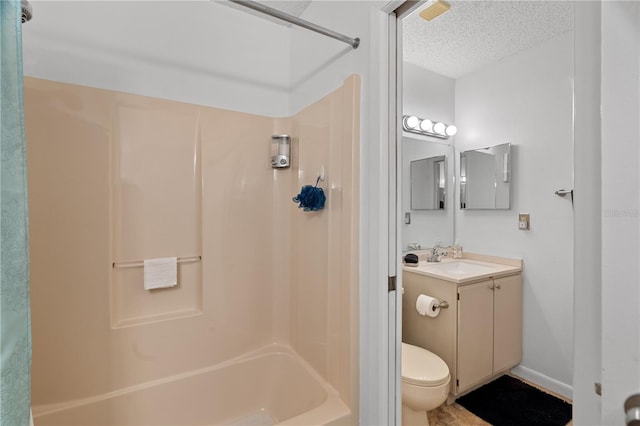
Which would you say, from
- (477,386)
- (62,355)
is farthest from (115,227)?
(477,386)

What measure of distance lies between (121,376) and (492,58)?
11.4 feet

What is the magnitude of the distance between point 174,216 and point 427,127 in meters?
2.19

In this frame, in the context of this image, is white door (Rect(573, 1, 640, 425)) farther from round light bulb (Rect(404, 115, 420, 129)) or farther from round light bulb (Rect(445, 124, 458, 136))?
round light bulb (Rect(445, 124, 458, 136))

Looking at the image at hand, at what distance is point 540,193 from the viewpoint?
91.0 inches

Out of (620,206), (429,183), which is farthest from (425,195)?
(620,206)

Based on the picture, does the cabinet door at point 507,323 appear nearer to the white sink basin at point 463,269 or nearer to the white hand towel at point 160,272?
the white sink basin at point 463,269

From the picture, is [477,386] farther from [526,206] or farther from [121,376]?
[121,376]

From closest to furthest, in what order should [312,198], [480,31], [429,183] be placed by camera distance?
[312,198], [480,31], [429,183]

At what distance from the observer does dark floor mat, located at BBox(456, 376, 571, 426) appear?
1919mm

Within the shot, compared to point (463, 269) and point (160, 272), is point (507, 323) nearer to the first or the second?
point (463, 269)

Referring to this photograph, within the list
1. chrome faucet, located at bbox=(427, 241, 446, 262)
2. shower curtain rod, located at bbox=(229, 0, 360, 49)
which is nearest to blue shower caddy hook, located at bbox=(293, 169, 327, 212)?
shower curtain rod, located at bbox=(229, 0, 360, 49)

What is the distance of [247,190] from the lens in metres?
1.89

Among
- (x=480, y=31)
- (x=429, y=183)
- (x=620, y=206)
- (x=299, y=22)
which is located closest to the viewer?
(x=620, y=206)

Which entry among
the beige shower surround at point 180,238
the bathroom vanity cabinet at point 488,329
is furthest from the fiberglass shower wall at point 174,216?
the bathroom vanity cabinet at point 488,329
